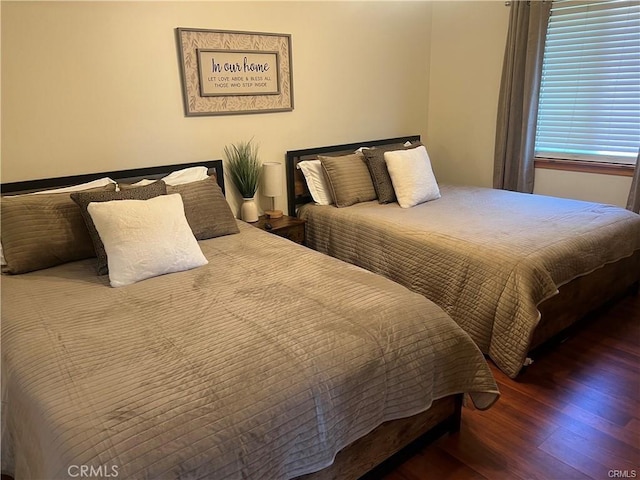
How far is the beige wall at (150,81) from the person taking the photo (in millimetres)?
2361

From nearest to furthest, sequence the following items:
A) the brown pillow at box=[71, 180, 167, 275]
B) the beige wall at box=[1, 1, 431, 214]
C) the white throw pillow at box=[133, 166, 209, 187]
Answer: the brown pillow at box=[71, 180, 167, 275] → the beige wall at box=[1, 1, 431, 214] → the white throw pillow at box=[133, 166, 209, 187]

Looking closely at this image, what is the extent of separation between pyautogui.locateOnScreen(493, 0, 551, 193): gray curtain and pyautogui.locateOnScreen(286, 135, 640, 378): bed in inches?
21.0

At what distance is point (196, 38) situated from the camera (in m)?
2.83

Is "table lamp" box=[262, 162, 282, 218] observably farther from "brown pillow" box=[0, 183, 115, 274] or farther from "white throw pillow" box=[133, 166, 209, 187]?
"brown pillow" box=[0, 183, 115, 274]

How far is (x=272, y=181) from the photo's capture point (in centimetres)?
320

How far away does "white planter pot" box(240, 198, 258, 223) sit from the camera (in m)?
3.15

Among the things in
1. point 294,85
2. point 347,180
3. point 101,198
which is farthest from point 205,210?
point 294,85

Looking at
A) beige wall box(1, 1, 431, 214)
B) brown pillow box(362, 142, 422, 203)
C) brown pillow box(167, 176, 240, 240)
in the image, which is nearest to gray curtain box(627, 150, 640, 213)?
brown pillow box(362, 142, 422, 203)

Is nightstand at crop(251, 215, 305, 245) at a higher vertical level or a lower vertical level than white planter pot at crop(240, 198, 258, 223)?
lower

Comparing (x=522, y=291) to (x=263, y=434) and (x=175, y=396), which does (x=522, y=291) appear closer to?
(x=263, y=434)

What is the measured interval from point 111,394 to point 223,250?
1.22 metres

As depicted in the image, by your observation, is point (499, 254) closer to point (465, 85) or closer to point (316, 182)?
point (316, 182)

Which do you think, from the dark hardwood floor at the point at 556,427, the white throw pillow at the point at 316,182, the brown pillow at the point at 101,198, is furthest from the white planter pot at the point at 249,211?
the dark hardwood floor at the point at 556,427

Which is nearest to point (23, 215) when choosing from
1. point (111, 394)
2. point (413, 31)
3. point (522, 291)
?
point (111, 394)
